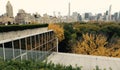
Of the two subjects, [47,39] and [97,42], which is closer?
[47,39]

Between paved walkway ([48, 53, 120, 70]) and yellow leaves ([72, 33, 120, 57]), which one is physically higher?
paved walkway ([48, 53, 120, 70])

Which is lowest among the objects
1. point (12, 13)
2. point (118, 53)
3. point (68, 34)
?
point (118, 53)

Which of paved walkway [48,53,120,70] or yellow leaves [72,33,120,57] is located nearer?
paved walkway [48,53,120,70]

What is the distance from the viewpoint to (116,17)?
114438 millimetres

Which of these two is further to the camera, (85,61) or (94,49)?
(94,49)

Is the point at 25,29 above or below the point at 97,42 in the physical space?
above

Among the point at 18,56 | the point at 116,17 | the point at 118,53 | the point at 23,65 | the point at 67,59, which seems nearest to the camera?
the point at 23,65

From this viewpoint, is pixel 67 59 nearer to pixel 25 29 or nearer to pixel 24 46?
pixel 24 46

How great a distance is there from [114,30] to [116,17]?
93.3 metres

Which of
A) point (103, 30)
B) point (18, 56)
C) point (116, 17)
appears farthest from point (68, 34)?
point (116, 17)

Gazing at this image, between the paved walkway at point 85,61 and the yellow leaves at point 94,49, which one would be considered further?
the yellow leaves at point 94,49

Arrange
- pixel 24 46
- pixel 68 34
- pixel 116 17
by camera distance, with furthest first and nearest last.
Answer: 1. pixel 116 17
2. pixel 68 34
3. pixel 24 46

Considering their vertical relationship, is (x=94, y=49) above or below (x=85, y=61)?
below

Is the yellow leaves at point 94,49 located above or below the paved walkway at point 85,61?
below
